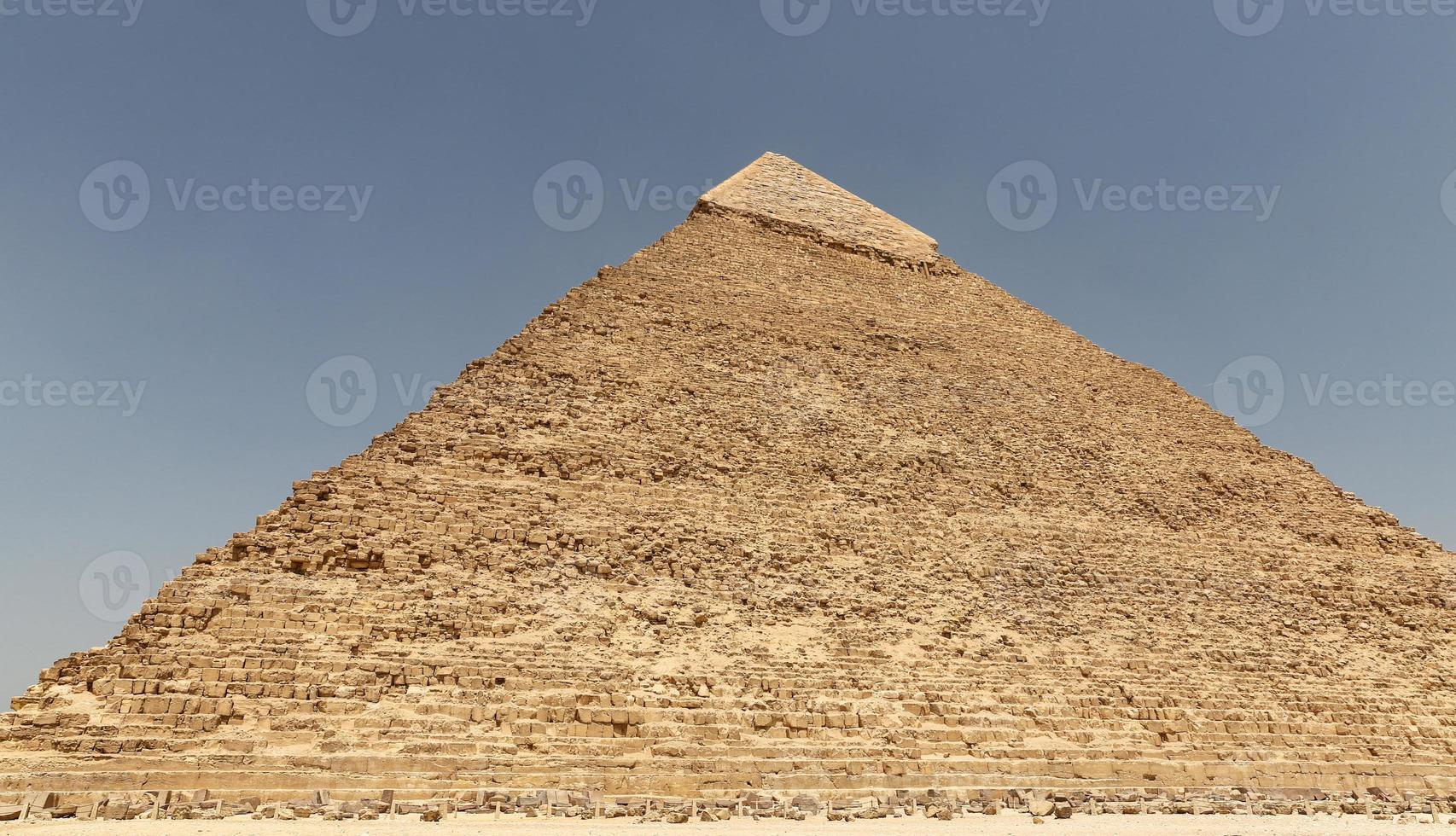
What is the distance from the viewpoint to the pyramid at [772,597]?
242 inches

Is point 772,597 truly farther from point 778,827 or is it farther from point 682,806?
point 778,827

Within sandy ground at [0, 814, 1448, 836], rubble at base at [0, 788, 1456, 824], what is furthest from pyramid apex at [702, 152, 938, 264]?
sandy ground at [0, 814, 1448, 836]

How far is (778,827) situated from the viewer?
561cm

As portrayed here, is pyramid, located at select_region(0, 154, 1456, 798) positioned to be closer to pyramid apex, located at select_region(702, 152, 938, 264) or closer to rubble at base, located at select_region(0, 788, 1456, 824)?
rubble at base, located at select_region(0, 788, 1456, 824)

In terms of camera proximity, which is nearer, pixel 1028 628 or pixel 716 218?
pixel 1028 628

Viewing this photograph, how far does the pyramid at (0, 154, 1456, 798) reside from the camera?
6.16 meters

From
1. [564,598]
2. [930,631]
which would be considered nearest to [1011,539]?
[930,631]

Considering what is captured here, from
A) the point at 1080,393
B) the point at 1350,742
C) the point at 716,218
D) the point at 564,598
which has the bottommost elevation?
the point at 1350,742

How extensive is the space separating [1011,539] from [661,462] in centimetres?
423

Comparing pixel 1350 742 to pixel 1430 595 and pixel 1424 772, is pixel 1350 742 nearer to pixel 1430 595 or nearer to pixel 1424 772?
pixel 1424 772

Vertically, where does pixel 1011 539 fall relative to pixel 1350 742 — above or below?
above

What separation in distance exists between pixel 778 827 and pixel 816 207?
12468mm

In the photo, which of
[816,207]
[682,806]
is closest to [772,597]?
[682,806]

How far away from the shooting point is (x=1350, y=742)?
8.17m
